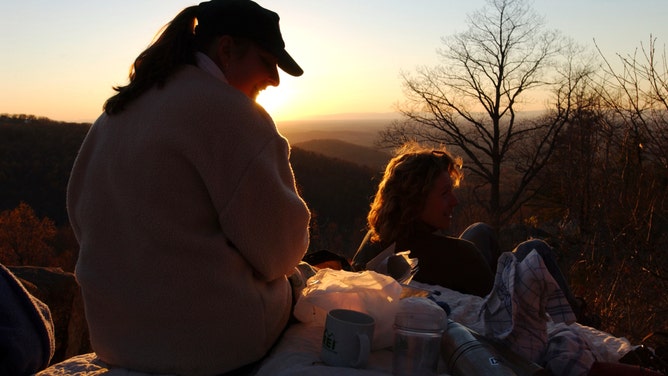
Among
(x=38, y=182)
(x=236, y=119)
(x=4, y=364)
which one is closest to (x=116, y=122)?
(x=236, y=119)

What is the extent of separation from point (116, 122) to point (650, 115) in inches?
202

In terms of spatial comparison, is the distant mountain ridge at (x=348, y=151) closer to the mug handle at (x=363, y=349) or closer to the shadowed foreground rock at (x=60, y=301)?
the shadowed foreground rock at (x=60, y=301)

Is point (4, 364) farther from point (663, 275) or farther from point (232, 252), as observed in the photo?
point (663, 275)

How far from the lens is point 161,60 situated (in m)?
1.76

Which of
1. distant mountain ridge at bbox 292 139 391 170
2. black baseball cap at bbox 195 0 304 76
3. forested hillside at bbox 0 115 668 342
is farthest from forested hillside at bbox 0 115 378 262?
black baseball cap at bbox 195 0 304 76

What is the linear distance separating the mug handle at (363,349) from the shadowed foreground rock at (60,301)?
8.52 ft

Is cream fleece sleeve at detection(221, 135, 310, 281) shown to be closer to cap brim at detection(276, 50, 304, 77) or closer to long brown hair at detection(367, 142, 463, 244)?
cap brim at detection(276, 50, 304, 77)

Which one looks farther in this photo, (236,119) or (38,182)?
(38,182)

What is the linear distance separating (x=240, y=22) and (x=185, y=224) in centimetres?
69

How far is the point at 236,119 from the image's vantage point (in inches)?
64.0

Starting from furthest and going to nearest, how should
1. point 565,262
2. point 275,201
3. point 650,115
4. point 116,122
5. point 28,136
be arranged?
point 28,136 < point 565,262 < point 650,115 < point 116,122 < point 275,201

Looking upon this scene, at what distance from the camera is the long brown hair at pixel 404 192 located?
3.15 meters

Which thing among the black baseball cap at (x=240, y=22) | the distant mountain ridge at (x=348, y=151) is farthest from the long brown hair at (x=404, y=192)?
the distant mountain ridge at (x=348, y=151)

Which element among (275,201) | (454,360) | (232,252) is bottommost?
(454,360)
